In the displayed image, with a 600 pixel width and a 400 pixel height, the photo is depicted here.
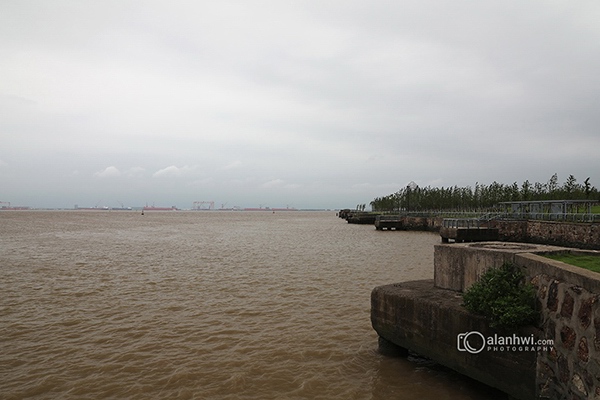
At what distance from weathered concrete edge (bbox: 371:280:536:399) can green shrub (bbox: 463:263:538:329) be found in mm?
240

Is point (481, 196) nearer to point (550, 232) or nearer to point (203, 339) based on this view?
point (550, 232)

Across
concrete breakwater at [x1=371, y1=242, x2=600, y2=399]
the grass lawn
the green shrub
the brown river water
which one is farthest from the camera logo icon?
the grass lawn

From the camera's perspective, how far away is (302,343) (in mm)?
10398

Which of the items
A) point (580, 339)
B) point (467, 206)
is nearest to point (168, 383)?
point (580, 339)

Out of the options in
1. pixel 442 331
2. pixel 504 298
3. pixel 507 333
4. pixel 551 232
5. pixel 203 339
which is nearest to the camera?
pixel 507 333

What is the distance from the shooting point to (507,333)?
21.7ft

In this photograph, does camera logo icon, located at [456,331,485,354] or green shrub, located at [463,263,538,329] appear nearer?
green shrub, located at [463,263,538,329]

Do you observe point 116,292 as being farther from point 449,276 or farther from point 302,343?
point 449,276

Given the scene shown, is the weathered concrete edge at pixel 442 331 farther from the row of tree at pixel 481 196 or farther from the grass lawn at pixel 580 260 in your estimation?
the row of tree at pixel 481 196

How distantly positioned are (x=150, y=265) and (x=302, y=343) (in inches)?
689

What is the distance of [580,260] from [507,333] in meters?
2.23

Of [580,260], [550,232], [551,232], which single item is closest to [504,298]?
[580,260]

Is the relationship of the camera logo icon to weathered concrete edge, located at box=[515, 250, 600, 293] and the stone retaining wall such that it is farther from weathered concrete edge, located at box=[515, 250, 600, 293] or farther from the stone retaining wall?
weathered concrete edge, located at box=[515, 250, 600, 293]

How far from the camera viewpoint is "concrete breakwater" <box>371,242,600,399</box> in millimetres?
5430
